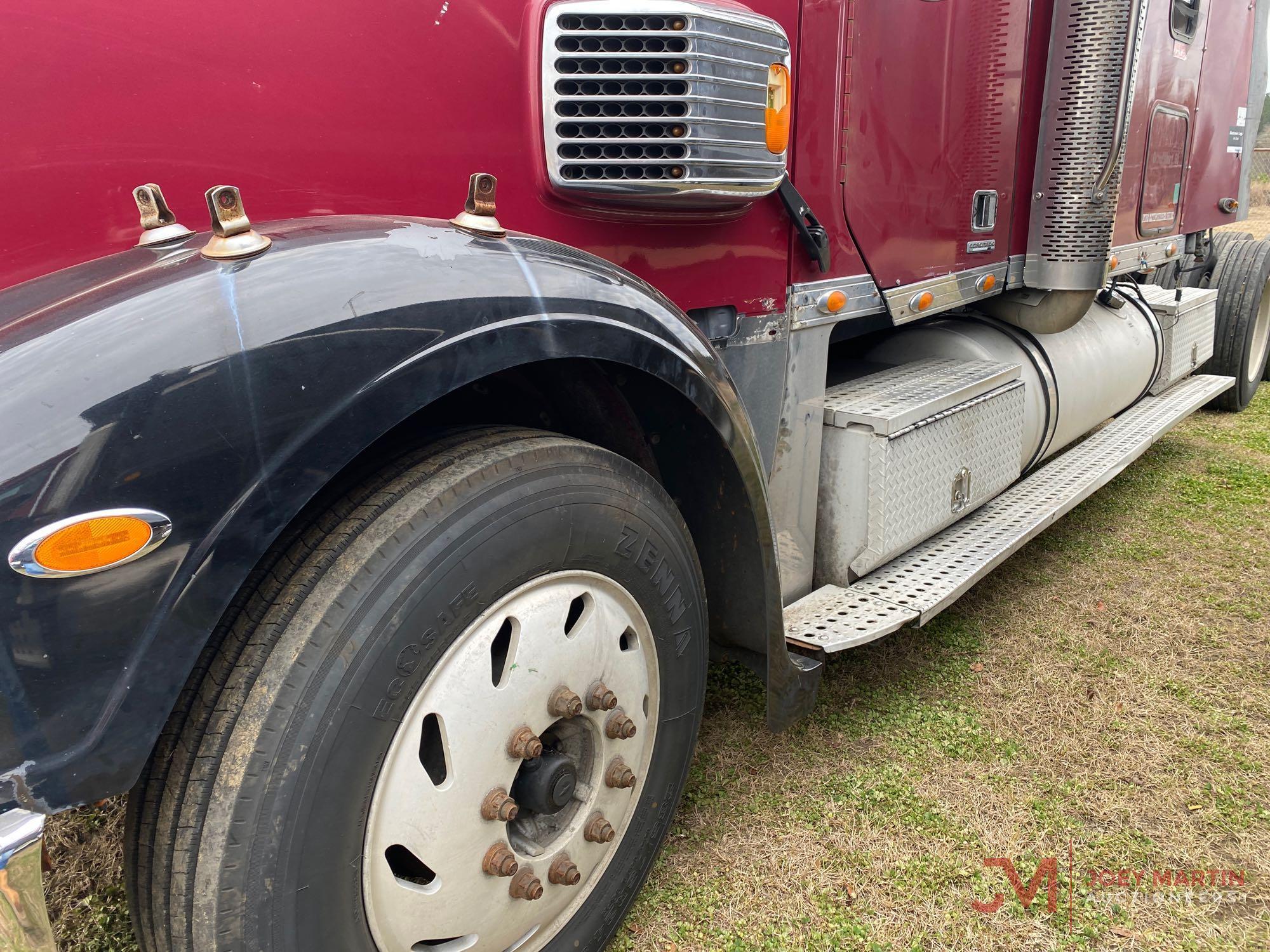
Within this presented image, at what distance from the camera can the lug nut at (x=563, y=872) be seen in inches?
57.3

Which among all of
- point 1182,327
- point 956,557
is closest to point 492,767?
point 956,557

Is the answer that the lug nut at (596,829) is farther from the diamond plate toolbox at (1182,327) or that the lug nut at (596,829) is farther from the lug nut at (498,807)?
the diamond plate toolbox at (1182,327)

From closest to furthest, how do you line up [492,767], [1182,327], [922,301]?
[492,767] → [922,301] → [1182,327]

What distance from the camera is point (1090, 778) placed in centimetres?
228

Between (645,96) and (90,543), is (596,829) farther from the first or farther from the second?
(645,96)

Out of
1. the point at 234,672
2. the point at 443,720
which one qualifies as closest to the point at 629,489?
the point at 443,720

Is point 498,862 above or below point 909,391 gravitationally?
below

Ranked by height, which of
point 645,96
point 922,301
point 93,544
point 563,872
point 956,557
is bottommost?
point 563,872

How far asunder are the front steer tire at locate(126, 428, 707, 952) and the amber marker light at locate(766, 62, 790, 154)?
0.84 metres

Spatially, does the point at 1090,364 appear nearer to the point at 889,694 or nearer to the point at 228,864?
the point at 889,694

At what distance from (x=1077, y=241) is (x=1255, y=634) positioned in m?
1.44

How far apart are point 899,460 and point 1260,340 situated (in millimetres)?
5166

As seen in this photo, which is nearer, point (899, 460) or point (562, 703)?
point (562, 703)

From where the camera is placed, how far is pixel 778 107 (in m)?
1.76
